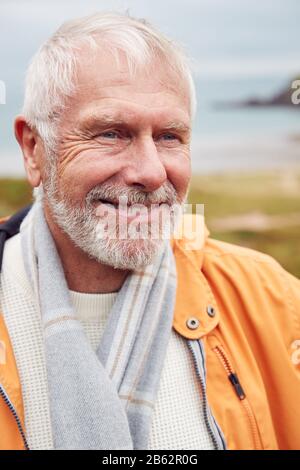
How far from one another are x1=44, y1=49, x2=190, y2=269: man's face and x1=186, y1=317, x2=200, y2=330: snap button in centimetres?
26

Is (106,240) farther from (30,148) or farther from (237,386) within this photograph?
(237,386)

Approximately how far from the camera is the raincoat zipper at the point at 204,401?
1.97m

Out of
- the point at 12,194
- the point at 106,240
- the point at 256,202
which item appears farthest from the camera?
the point at 256,202

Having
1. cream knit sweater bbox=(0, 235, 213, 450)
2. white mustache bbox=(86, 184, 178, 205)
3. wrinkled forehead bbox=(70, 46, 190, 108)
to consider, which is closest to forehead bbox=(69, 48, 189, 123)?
wrinkled forehead bbox=(70, 46, 190, 108)

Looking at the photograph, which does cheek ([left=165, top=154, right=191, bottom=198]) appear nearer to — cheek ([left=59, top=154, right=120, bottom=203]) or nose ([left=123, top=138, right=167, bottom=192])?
nose ([left=123, top=138, right=167, bottom=192])

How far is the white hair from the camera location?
202 centimetres

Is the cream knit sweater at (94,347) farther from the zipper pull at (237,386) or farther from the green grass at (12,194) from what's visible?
the green grass at (12,194)

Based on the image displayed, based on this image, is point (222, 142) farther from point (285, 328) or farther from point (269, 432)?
point (269, 432)

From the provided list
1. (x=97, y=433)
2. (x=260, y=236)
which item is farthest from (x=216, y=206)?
(x=97, y=433)

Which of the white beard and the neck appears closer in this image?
the white beard

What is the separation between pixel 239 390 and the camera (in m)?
2.03

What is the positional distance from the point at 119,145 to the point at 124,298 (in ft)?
1.74

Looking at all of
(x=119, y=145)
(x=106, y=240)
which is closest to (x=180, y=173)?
(x=119, y=145)

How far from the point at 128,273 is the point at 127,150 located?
463mm
